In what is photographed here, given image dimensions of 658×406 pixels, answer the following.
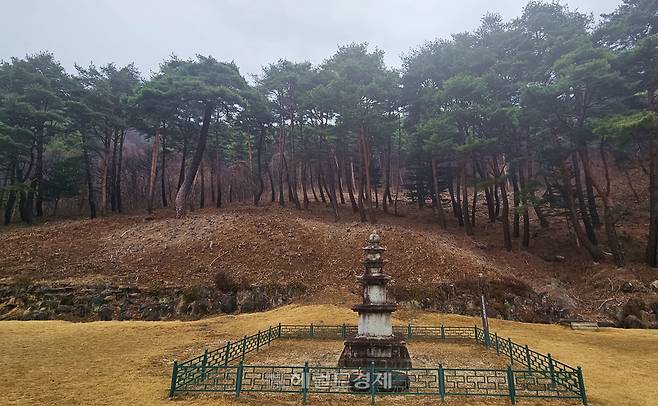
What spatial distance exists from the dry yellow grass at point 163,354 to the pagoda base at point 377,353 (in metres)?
2.06

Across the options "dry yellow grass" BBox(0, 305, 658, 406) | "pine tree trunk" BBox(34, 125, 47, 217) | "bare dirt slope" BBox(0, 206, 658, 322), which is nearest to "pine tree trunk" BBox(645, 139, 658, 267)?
"bare dirt slope" BBox(0, 206, 658, 322)

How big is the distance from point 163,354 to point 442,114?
24010mm

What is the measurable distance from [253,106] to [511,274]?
80.0ft

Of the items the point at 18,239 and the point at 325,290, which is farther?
the point at 18,239

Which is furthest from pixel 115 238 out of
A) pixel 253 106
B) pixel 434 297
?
pixel 434 297

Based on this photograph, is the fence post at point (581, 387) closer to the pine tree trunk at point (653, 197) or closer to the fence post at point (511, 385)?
the fence post at point (511, 385)

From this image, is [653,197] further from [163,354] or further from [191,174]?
[191,174]

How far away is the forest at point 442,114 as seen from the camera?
2395 cm

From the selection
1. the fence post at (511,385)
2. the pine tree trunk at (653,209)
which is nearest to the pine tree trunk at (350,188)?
the pine tree trunk at (653,209)

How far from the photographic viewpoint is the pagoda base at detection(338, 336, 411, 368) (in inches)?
430

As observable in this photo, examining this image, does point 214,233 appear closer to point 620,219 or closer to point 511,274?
point 511,274

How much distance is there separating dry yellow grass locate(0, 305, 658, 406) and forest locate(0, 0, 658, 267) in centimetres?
1140

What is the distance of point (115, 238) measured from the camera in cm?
2780

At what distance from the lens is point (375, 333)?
11297 mm
